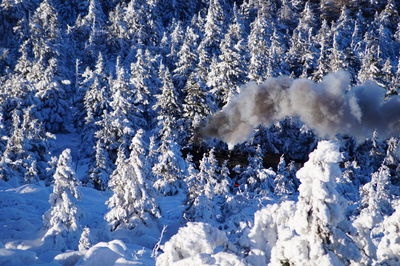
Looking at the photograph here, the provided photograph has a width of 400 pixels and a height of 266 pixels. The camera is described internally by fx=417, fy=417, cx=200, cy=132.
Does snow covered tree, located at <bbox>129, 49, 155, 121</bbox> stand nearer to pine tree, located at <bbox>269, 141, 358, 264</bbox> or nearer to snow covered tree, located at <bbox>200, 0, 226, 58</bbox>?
snow covered tree, located at <bbox>200, 0, 226, 58</bbox>

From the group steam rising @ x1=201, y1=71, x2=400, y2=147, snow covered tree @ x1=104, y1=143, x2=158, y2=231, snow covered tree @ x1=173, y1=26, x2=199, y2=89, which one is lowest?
snow covered tree @ x1=104, y1=143, x2=158, y2=231

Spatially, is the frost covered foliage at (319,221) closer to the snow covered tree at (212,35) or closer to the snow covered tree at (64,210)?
the snow covered tree at (64,210)

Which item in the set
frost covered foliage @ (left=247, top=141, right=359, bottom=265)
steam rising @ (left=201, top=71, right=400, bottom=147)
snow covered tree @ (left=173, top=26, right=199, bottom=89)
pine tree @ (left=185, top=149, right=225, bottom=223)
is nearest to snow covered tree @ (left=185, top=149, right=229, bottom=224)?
pine tree @ (left=185, top=149, right=225, bottom=223)

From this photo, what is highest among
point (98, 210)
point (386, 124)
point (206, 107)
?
point (206, 107)

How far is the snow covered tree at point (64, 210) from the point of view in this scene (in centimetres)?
1867

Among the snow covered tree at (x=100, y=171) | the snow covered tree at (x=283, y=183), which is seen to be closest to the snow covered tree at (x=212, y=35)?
the snow covered tree at (x=100, y=171)

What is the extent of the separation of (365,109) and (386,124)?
0.93 meters

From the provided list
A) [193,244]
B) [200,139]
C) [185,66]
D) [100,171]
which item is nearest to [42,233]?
[193,244]

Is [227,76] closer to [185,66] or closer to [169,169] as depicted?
[185,66]

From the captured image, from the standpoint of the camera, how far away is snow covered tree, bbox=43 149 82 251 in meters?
18.7

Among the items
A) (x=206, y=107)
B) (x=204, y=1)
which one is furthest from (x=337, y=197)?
(x=204, y=1)

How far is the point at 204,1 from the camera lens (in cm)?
7275

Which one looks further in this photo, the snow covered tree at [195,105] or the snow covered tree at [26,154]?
the snow covered tree at [195,105]

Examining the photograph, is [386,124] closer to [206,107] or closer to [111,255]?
[111,255]
